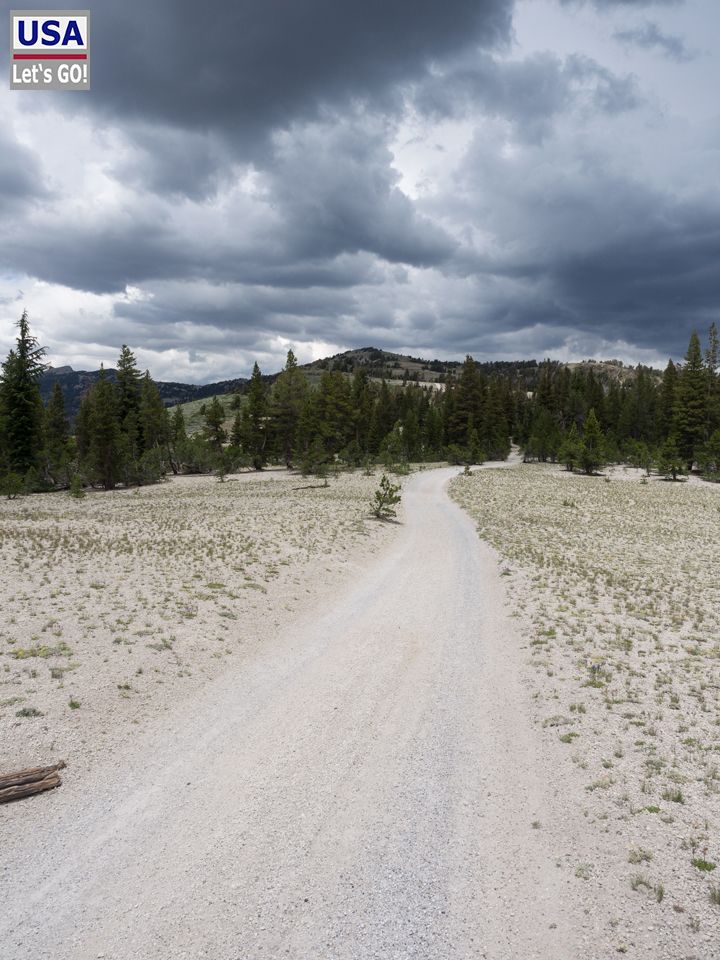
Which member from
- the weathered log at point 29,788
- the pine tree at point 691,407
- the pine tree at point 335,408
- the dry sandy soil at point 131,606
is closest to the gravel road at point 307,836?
the weathered log at point 29,788

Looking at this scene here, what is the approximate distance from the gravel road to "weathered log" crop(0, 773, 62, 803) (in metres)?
0.16

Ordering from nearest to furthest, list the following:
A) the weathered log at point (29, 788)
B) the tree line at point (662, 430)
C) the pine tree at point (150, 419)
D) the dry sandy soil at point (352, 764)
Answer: the dry sandy soil at point (352, 764)
the weathered log at point (29, 788)
the tree line at point (662, 430)
the pine tree at point (150, 419)

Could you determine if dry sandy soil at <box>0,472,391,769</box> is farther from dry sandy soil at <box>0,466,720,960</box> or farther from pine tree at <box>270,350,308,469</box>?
pine tree at <box>270,350,308,469</box>

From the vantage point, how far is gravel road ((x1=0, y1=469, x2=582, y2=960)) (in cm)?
500

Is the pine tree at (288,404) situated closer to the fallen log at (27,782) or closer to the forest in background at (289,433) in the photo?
the forest in background at (289,433)

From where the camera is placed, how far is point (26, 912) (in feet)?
17.1

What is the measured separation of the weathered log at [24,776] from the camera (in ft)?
22.5

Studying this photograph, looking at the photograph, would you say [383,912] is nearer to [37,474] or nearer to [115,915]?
[115,915]

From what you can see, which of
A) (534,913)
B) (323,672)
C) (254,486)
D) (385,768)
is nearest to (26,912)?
(385,768)

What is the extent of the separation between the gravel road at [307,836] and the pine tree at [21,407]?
5640cm

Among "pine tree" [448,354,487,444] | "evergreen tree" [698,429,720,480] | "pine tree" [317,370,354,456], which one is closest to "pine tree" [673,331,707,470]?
"evergreen tree" [698,429,720,480]

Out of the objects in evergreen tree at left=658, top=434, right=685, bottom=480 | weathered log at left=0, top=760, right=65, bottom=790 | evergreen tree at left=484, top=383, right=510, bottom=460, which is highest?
evergreen tree at left=484, top=383, right=510, bottom=460

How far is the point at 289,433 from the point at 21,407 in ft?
114

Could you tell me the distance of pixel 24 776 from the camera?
23.0ft
